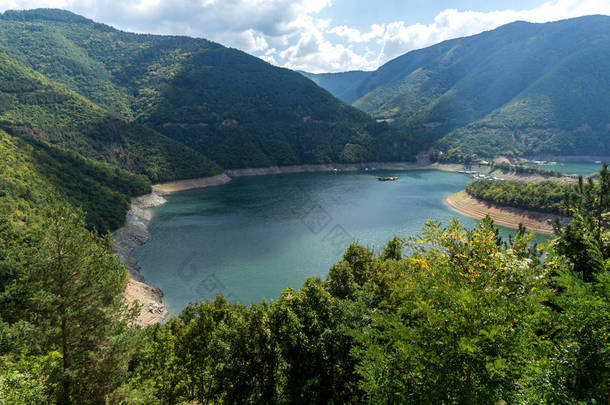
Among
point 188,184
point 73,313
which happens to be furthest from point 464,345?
point 188,184

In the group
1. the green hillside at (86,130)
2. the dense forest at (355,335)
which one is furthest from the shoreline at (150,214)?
the dense forest at (355,335)

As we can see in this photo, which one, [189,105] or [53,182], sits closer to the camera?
[53,182]

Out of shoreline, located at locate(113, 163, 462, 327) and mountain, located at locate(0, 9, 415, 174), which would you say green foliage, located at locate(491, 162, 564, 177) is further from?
mountain, located at locate(0, 9, 415, 174)

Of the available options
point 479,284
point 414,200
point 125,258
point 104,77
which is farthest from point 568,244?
point 104,77

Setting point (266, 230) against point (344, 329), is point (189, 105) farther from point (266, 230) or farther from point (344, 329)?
point (344, 329)

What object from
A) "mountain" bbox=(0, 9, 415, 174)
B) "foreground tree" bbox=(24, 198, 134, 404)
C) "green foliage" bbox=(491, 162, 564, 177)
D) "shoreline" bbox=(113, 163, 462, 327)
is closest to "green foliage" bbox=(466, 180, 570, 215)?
"green foliage" bbox=(491, 162, 564, 177)

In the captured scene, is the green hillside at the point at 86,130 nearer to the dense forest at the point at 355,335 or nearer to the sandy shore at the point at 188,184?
the sandy shore at the point at 188,184
